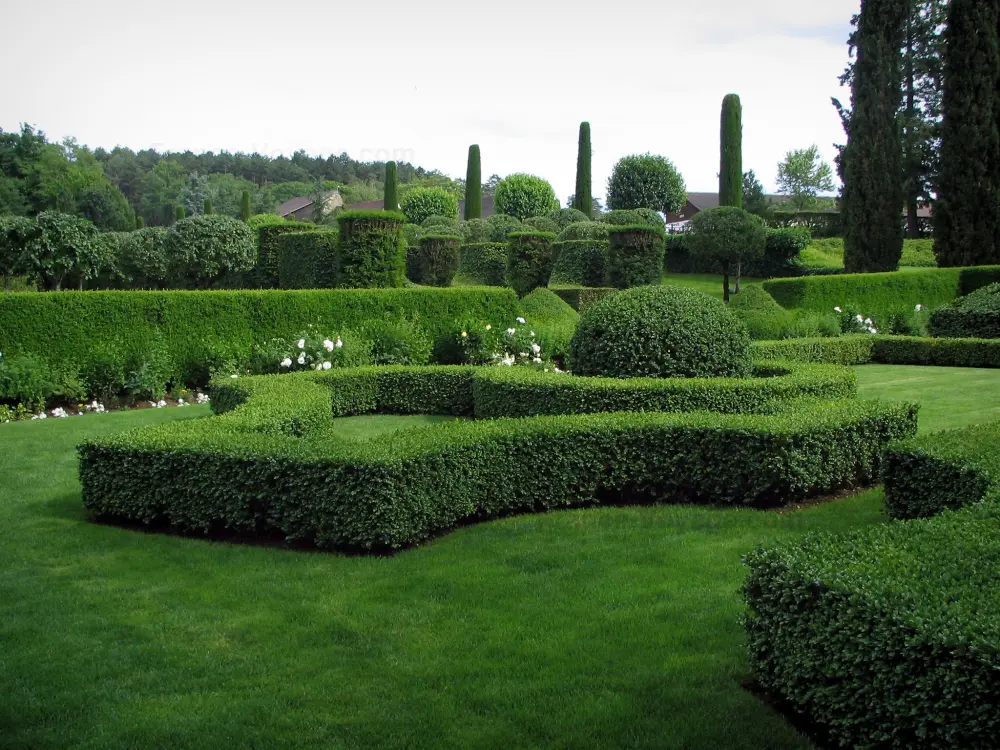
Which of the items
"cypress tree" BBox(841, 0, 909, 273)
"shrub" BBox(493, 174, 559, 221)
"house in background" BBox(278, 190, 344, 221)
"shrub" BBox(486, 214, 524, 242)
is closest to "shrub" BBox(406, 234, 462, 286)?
"shrub" BBox(486, 214, 524, 242)

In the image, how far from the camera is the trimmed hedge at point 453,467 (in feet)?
18.5

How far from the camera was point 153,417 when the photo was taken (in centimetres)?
1041

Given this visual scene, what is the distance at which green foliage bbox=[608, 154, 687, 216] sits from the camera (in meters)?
41.3

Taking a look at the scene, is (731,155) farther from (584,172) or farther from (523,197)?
(523,197)

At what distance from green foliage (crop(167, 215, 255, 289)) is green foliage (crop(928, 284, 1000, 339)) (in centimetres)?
1883

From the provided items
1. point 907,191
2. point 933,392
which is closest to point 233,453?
point 933,392

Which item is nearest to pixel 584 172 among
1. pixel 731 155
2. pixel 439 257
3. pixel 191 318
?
pixel 731 155

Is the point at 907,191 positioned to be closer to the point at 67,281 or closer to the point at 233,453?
the point at 67,281

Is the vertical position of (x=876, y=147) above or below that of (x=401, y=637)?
above

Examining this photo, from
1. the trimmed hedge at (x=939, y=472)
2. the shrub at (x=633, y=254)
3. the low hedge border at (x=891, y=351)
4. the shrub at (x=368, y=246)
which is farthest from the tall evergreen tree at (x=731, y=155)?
the trimmed hedge at (x=939, y=472)

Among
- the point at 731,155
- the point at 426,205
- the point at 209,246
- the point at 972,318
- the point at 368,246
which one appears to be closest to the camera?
the point at 972,318

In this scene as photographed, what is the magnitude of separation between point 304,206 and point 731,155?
2028 inches

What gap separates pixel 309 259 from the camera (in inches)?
898

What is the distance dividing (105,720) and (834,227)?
4152 cm
